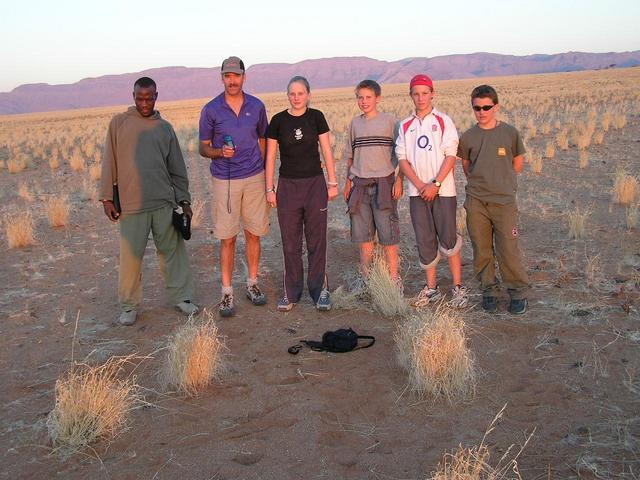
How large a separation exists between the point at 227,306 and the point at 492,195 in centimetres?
244

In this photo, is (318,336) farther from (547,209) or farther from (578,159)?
(578,159)

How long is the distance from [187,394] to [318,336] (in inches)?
51.9

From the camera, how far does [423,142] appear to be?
4.97 meters

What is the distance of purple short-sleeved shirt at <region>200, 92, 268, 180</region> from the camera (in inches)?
200

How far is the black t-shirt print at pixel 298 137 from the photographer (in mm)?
5055

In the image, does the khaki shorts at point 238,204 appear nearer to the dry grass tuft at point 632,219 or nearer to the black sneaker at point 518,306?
the black sneaker at point 518,306

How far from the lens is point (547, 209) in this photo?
8742mm

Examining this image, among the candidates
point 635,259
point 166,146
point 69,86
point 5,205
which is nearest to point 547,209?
point 635,259

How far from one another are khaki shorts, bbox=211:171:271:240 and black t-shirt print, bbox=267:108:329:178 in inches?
14.3

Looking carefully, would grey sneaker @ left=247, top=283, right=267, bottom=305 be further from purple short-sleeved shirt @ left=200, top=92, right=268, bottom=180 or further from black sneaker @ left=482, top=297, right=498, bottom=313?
black sneaker @ left=482, top=297, right=498, bottom=313

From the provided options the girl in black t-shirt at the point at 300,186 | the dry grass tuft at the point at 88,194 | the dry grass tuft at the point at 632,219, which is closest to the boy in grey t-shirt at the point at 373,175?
the girl in black t-shirt at the point at 300,186

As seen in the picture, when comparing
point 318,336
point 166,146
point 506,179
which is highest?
point 166,146

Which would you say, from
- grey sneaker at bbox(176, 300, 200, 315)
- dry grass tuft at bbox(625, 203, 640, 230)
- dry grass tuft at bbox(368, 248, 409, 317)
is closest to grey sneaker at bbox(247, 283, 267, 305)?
grey sneaker at bbox(176, 300, 200, 315)

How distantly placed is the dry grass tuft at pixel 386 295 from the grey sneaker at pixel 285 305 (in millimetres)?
736
